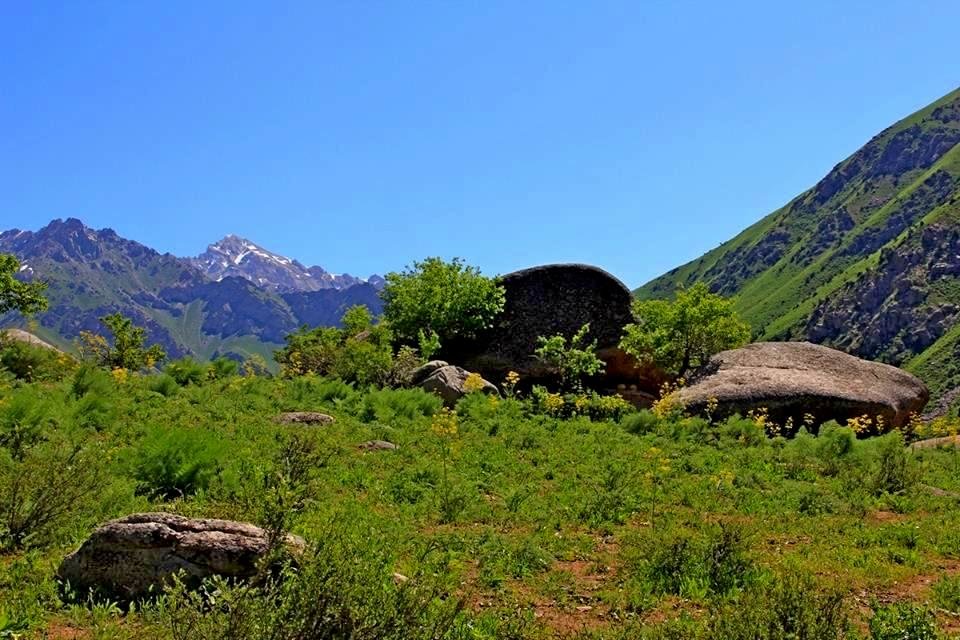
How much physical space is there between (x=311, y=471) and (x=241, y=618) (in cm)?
824

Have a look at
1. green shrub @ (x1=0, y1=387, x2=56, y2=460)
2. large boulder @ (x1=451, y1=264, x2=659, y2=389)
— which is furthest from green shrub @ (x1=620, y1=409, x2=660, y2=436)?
green shrub @ (x1=0, y1=387, x2=56, y2=460)

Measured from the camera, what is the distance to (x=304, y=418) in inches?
701

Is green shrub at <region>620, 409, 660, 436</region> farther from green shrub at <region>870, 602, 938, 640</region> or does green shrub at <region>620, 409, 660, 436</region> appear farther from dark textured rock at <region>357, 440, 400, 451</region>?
green shrub at <region>870, 602, 938, 640</region>

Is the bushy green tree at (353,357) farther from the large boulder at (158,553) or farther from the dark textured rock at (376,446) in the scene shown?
the large boulder at (158,553)

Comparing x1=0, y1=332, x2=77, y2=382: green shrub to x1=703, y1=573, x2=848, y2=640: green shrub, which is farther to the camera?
x1=0, y1=332, x2=77, y2=382: green shrub

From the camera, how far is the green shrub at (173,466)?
11.2 metres

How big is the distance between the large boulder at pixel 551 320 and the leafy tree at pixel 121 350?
1342 cm

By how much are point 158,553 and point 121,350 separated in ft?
81.1

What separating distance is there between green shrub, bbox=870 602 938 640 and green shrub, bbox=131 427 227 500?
965 centimetres

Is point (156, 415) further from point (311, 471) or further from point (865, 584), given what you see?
point (865, 584)

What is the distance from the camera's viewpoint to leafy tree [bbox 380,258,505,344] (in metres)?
31.7

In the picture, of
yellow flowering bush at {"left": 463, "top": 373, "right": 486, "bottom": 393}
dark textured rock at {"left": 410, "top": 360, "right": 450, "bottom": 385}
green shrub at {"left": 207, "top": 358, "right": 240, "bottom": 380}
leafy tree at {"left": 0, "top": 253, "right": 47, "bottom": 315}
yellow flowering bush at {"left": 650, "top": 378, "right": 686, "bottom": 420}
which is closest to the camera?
yellow flowering bush at {"left": 650, "top": 378, "right": 686, "bottom": 420}

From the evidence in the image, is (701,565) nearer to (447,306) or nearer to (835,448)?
(835,448)

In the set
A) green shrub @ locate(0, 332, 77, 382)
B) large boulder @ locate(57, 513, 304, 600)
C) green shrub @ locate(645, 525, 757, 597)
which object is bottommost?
green shrub @ locate(645, 525, 757, 597)
